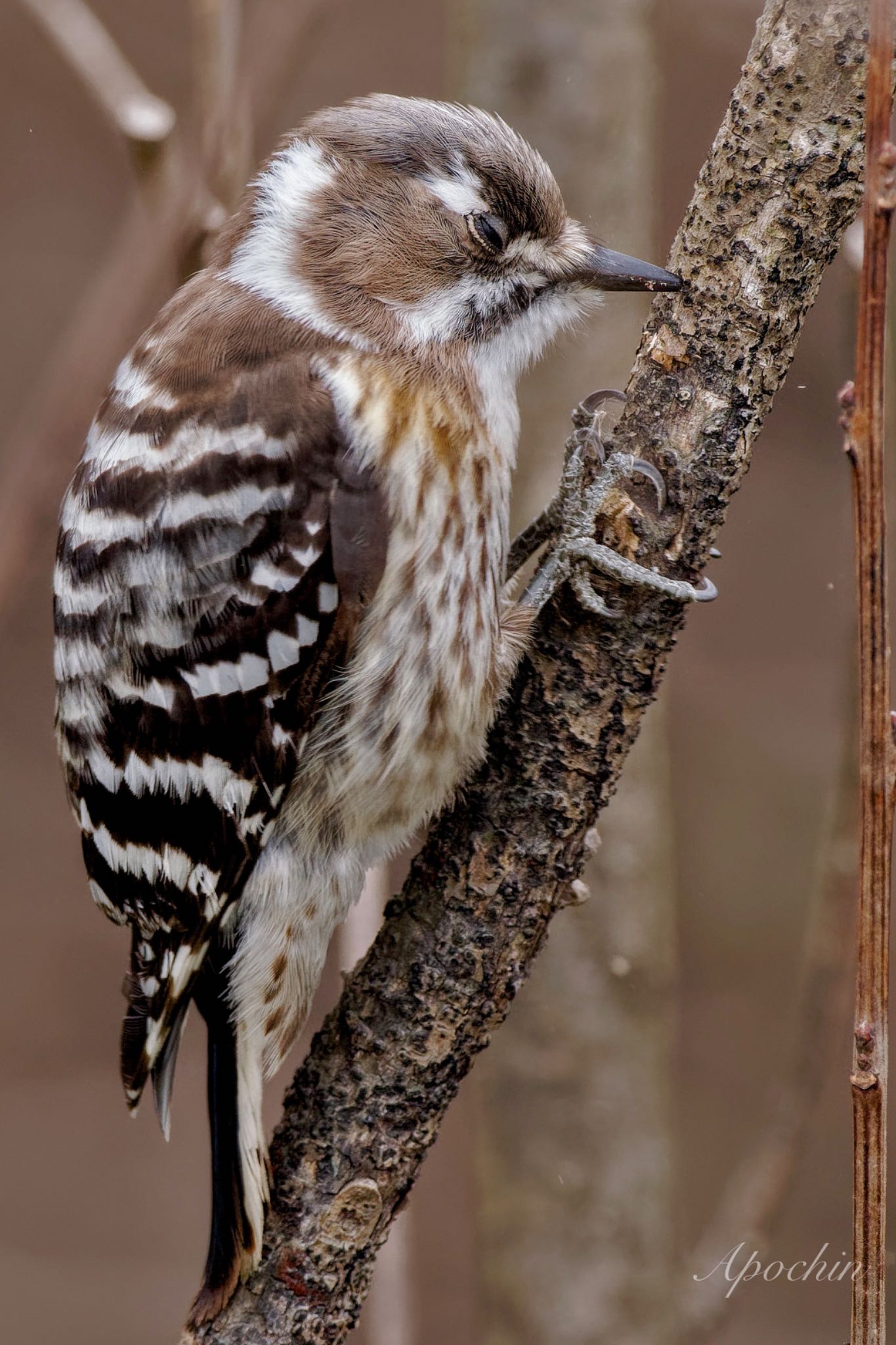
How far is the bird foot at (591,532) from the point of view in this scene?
5.39 feet

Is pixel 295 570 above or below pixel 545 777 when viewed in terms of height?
above

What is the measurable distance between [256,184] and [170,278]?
193 mm

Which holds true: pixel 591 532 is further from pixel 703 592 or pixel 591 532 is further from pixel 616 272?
pixel 616 272

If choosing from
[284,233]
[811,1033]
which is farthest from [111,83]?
[811,1033]

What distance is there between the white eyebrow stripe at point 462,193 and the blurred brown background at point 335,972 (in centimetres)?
Answer: 89

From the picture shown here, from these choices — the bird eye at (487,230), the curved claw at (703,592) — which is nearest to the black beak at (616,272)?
the bird eye at (487,230)

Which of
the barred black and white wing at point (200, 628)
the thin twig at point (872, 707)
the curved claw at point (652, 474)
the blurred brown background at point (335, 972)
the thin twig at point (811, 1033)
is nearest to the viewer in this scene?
the thin twig at point (872, 707)

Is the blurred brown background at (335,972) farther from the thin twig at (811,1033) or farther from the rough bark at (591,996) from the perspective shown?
the thin twig at (811,1033)

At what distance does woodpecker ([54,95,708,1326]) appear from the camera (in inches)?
70.4

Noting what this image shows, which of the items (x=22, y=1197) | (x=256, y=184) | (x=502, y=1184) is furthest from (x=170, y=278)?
(x=22, y=1197)

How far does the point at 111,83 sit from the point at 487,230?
0.53 metres

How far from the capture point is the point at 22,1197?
Result: 4.23 m

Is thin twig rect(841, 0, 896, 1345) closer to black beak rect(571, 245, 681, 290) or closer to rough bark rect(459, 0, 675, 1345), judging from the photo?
black beak rect(571, 245, 681, 290)

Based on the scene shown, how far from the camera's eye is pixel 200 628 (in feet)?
5.90
